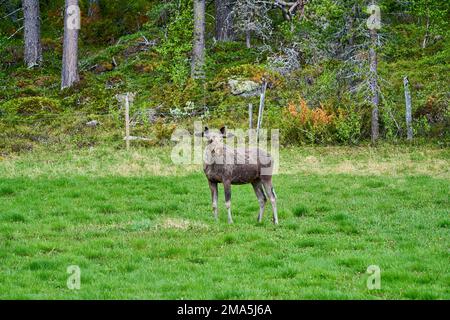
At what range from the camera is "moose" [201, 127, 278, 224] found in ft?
51.8

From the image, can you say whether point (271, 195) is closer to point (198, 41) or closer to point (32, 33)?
point (198, 41)

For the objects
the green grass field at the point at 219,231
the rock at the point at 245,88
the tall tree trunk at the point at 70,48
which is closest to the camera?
the green grass field at the point at 219,231

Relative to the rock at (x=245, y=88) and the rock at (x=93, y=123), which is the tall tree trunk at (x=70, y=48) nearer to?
the rock at (x=93, y=123)

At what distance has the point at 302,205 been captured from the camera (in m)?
17.5

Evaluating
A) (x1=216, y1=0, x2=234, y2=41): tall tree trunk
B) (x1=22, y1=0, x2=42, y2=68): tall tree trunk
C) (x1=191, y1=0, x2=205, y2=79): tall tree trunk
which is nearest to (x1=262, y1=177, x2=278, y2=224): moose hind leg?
(x1=191, y1=0, x2=205, y2=79): tall tree trunk

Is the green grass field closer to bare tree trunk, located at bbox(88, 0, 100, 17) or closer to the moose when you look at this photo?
the moose

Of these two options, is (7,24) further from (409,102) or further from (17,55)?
(409,102)

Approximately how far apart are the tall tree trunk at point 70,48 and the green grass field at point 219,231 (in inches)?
491

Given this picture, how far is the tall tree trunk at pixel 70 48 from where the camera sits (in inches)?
1404

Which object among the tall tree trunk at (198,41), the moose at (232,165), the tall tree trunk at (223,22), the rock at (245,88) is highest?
the tall tree trunk at (223,22)

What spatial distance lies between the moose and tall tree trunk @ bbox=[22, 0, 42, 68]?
26.2 meters

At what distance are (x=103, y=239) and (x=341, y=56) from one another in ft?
58.3

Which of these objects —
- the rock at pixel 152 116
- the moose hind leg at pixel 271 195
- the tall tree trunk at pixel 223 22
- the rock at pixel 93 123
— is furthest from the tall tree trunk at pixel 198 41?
the moose hind leg at pixel 271 195

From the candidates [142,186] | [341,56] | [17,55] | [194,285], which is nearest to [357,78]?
[341,56]
